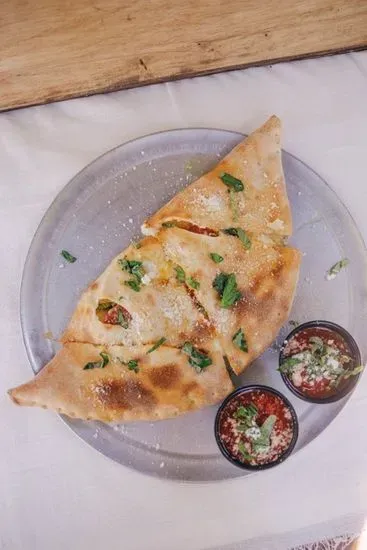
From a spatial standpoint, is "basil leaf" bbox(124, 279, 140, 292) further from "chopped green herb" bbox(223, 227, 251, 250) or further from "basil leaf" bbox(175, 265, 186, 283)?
"chopped green herb" bbox(223, 227, 251, 250)

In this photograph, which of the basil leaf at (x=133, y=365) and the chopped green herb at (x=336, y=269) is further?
the chopped green herb at (x=336, y=269)

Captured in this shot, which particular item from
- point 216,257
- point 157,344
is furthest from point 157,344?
point 216,257

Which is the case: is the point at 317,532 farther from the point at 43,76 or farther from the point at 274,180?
the point at 43,76

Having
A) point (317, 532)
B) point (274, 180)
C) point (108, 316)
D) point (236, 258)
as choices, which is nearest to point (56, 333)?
point (108, 316)

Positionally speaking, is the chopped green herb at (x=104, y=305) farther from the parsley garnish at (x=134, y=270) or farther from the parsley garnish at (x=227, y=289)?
the parsley garnish at (x=227, y=289)

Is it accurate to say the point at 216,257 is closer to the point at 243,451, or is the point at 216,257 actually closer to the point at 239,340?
the point at 239,340

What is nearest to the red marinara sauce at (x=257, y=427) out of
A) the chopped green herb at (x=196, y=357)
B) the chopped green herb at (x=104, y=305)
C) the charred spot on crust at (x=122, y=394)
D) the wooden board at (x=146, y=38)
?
the chopped green herb at (x=196, y=357)
